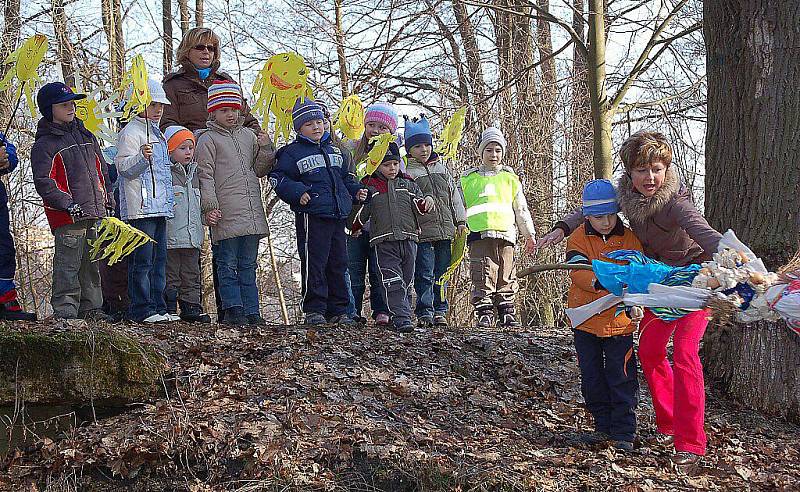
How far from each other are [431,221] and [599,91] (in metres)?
3.26

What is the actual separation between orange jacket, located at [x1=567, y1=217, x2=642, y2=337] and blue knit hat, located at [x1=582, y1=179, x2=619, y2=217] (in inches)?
4.9

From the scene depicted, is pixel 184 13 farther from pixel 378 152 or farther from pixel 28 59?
pixel 378 152

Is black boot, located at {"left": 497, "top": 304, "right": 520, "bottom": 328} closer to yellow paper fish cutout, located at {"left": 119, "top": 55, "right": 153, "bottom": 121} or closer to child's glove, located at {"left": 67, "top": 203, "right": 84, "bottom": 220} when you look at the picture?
yellow paper fish cutout, located at {"left": 119, "top": 55, "right": 153, "bottom": 121}

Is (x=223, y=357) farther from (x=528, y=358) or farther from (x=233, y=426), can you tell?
(x=528, y=358)

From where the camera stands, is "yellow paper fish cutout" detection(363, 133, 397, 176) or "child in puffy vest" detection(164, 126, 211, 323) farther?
"yellow paper fish cutout" detection(363, 133, 397, 176)

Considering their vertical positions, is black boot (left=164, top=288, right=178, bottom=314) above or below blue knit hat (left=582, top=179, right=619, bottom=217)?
below

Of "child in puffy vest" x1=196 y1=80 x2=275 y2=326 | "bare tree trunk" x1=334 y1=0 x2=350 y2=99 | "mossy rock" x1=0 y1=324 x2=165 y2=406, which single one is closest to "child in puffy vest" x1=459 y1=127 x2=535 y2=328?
"child in puffy vest" x1=196 y1=80 x2=275 y2=326

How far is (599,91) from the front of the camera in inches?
384

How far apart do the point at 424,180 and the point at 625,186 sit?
3.06m

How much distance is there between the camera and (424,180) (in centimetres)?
776

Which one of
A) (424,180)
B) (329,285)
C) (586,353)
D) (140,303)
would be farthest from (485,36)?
(586,353)

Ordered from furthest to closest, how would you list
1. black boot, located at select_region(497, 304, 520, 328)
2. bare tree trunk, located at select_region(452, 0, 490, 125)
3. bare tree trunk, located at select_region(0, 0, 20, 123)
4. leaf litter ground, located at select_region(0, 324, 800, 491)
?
bare tree trunk, located at select_region(452, 0, 490, 125)
bare tree trunk, located at select_region(0, 0, 20, 123)
black boot, located at select_region(497, 304, 520, 328)
leaf litter ground, located at select_region(0, 324, 800, 491)

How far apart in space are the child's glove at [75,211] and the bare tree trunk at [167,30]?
24.8ft

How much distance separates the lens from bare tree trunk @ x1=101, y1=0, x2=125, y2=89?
1117cm
